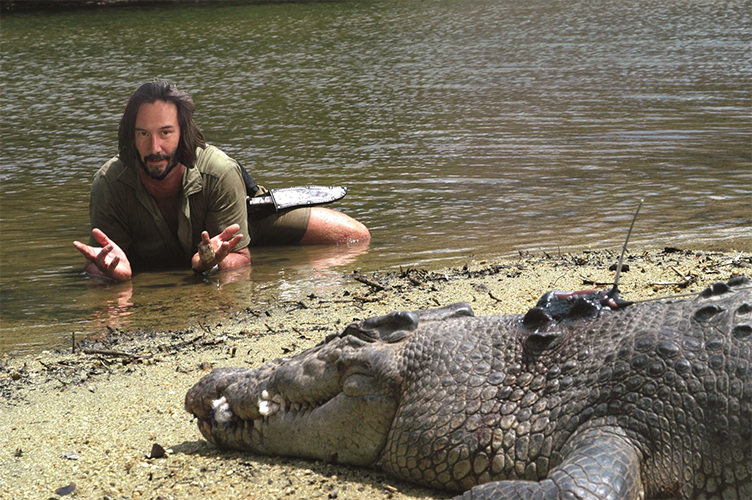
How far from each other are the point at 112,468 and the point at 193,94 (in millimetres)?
12154

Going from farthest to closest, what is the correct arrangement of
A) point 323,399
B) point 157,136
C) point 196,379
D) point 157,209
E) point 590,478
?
1. point 157,209
2. point 157,136
3. point 196,379
4. point 323,399
5. point 590,478

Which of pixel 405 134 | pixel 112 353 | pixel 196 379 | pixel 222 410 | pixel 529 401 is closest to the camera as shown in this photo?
pixel 529 401

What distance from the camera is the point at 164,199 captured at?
237 inches

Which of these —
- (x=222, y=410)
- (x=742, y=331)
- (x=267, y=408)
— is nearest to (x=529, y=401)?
(x=742, y=331)

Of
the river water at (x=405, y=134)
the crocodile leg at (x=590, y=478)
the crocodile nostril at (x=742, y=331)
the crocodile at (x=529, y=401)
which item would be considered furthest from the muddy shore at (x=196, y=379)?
the crocodile nostril at (x=742, y=331)

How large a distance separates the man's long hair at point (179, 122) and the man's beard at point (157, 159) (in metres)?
0.04

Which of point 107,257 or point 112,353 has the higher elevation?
point 112,353

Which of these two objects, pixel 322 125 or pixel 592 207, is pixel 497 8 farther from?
pixel 592 207

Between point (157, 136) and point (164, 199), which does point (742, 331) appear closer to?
point (157, 136)

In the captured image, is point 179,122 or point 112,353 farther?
point 179,122

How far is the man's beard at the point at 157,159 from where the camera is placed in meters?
5.72

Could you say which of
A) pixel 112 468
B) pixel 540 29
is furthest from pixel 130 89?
pixel 112 468

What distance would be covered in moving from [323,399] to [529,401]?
64 centimetres

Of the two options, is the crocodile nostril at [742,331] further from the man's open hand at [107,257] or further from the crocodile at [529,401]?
the man's open hand at [107,257]
